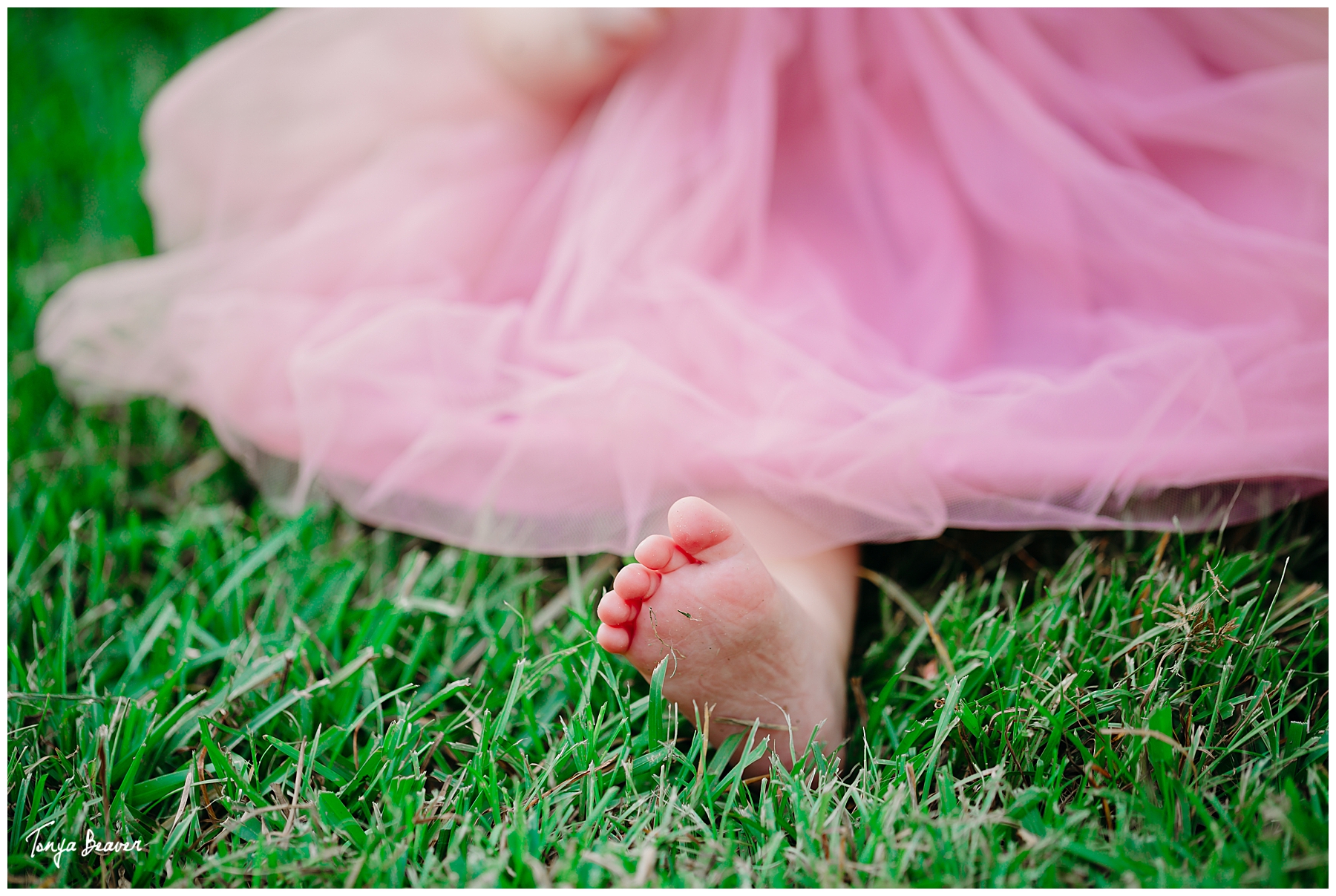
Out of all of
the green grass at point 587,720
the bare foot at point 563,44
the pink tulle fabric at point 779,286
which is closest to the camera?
the green grass at point 587,720

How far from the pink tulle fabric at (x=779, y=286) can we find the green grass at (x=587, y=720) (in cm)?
9

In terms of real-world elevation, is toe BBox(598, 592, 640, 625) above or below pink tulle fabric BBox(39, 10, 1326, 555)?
below

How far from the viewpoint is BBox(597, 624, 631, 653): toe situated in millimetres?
717

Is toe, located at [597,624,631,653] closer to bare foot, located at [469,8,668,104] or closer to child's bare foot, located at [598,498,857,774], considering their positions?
child's bare foot, located at [598,498,857,774]

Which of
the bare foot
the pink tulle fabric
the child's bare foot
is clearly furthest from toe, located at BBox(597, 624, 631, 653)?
the bare foot

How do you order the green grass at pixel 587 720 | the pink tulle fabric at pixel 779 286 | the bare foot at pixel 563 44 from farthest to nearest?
the bare foot at pixel 563 44 < the pink tulle fabric at pixel 779 286 < the green grass at pixel 587 720

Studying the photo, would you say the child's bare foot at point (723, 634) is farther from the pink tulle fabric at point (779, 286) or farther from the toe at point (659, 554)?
the pink tulle fabric at point (779, 286)

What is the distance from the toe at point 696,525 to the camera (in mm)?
696

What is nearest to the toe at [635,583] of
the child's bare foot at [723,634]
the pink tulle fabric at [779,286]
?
the child's bare foot at [723,634]

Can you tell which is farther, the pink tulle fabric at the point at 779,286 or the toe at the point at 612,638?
the pink tulle fabric at the point at 779,286

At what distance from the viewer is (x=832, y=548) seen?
2.94 ft

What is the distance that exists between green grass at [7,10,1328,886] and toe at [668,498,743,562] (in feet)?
0.43

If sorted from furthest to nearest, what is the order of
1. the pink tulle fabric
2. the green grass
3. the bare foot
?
the bare foot < the pink tulle fabric < the green grass

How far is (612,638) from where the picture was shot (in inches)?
28.2
